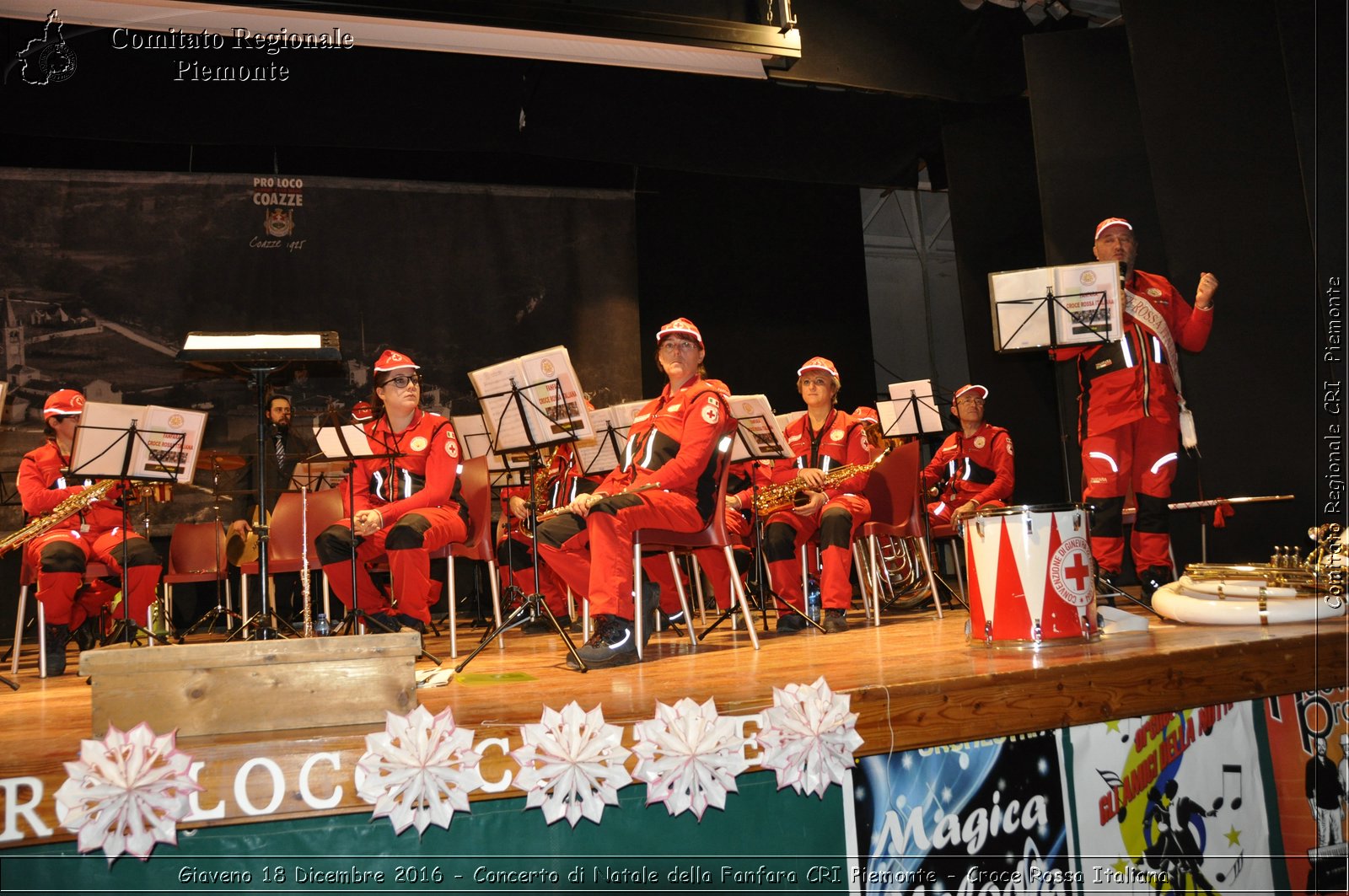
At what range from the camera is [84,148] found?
8.83 m

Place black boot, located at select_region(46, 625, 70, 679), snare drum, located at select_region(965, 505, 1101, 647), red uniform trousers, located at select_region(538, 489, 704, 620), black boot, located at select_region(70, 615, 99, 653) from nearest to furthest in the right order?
1. snare drum, located at select_region(965, 505, 1101, 647)
2. red uniform trousers, located at select_region(538, 489, 704, 620)
3. black boot, located at select_region(46, 625, 70, 679)
4. black boot, located at select_region(70, 615, 99, 653)

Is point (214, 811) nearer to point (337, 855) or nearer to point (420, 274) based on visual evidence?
point (337, 855)

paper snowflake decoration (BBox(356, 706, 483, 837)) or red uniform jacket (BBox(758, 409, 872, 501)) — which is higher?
red uniform jacket (BBox(758, 409, 872, 501))

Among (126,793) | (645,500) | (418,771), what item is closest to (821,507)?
(645,500)

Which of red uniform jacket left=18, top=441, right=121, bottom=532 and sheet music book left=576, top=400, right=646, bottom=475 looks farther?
sheet music book left=576, top=400, right=646, bottom=475

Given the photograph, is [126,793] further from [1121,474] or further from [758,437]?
[1121,474]

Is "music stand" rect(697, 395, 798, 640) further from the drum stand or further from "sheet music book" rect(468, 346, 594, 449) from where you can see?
the drum stand

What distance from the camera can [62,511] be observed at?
18.2ft

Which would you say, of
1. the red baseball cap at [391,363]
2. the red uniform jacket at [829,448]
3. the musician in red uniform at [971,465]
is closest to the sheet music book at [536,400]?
the red baseball cap at [391,363]

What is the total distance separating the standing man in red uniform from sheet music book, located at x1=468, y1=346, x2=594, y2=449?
2539mm

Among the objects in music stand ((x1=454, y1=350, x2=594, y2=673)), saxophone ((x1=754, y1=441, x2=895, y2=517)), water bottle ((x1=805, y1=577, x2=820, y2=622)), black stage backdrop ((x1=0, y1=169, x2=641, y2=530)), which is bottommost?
water bottle ((x1=805, y1=577, x2=820, y2=622))

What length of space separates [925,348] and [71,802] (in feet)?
42.4

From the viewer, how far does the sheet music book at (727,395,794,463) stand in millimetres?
5500

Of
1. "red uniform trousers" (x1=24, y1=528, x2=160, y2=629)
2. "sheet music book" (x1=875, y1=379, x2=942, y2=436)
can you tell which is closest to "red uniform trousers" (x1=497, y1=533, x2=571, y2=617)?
"red uniform trousers" (x1=24, y1=528, x2=160, y2=629)
